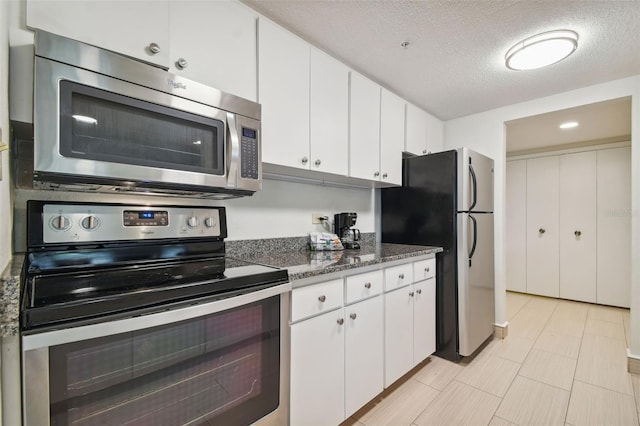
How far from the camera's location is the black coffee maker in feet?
7.18

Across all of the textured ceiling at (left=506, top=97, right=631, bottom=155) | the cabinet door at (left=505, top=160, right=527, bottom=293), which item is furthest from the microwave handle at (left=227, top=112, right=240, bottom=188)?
the cabinet door at (left=505, top=160, right=527, bottom=293)

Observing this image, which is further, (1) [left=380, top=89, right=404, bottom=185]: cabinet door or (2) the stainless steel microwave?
(1) [left=380, top=89, right=404, bottom=185]: cabinet door

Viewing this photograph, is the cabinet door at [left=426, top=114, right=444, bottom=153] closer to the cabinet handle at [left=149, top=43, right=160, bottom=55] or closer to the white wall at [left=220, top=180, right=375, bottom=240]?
the white wall at [left=220, top=180, right=375, bottom=240]

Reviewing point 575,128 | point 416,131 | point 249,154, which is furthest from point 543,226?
point 249,154

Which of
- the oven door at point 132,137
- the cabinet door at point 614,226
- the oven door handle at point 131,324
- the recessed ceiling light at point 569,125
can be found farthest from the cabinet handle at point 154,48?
the cabinet door at point 614,226

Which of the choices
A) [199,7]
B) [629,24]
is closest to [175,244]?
[199,7]

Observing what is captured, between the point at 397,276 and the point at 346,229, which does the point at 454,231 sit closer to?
the point at 397,276

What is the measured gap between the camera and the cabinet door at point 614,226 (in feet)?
11.8

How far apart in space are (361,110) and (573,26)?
128 cm

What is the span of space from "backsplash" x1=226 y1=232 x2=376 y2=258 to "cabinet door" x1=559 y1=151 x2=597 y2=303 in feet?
13.5

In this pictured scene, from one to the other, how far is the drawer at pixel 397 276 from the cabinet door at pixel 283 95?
33.9 inches

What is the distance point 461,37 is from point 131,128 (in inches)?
74.6

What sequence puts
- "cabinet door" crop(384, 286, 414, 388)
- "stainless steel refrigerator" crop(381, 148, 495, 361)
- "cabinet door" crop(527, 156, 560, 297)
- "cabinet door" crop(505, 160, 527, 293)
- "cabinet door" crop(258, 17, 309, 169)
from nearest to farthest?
"cabinet door" crop(258, 17, 309, 169) < "cabinet door" crop(384, 286, 414, 388) < "stainless steel refrigerator" crop(381, 148, 495, 361) < "cabinet door" crop(527, 156, 560, 297) < "cabinet door" crop(505, 160, 527, 293)

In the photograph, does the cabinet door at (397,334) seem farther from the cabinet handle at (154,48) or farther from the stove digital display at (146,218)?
the cabinet handle at (154,48)
